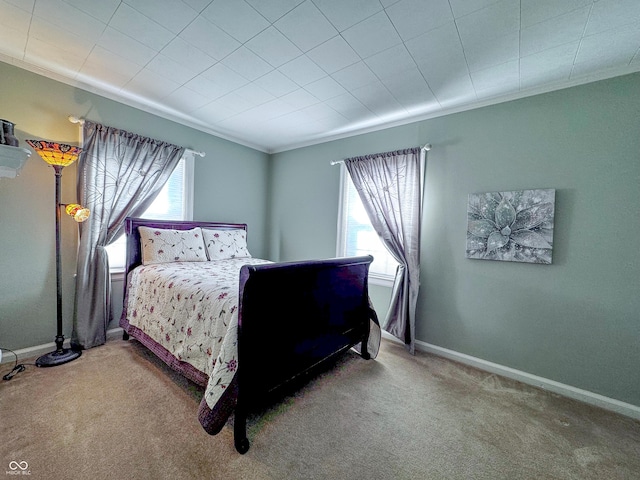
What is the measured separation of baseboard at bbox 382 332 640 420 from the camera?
6.10 ft

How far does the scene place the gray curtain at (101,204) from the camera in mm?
2412

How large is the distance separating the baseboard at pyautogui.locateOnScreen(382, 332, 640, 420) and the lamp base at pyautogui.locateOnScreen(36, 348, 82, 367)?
3.30 meters

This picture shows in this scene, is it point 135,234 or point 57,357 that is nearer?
point 57,357

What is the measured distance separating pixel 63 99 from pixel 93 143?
42 cm

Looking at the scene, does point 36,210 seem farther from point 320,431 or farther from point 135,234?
point 320,431

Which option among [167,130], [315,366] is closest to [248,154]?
[167,130]

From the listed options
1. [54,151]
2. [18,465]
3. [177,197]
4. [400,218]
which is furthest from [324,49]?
[18,465]

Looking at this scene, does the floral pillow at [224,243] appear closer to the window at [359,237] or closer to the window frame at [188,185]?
the window frame at [188,185]

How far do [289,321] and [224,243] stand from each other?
1932 millimetres

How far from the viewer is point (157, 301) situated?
6.95ft

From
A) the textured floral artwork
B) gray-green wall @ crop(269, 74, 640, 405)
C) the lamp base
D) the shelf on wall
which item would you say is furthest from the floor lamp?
the textured floral artwork

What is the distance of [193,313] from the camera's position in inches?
69.5

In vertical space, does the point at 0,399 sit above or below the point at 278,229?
below

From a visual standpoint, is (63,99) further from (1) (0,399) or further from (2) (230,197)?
(1) (0,399)
